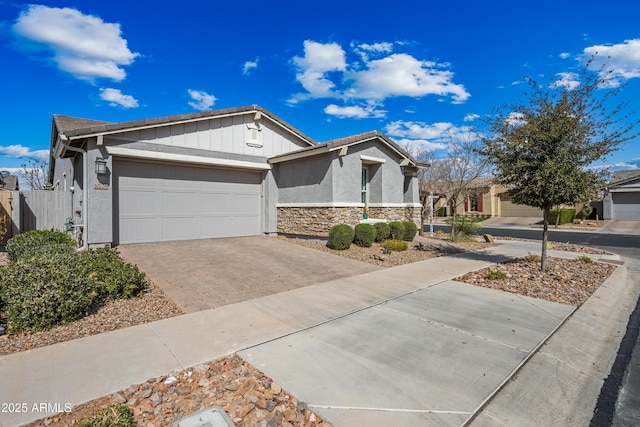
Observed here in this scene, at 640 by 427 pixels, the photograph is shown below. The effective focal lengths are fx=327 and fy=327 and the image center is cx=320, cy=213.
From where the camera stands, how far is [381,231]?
39.5 ft

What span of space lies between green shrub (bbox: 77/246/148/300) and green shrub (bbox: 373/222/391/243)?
26.1ft

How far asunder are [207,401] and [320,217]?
30.4 feet

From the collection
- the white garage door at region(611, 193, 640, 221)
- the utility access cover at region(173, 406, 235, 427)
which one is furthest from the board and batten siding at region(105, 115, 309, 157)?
the white garage door at region(611, 193, 640, 221)

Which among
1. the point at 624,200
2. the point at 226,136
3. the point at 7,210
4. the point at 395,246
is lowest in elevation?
the point at 395,246

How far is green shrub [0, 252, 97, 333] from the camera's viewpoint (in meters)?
4.34

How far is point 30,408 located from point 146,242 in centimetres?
852

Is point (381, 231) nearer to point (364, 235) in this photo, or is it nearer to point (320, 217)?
point (364, 235)

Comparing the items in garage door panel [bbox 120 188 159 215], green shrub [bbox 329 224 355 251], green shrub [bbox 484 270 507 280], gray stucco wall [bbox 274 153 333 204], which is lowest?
green shrub [bbox 484 270 507 280]

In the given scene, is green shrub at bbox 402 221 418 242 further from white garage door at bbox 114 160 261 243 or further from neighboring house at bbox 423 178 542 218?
neighboring house at bbox 423 178 542 218

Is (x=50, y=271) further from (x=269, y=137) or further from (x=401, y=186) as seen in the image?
(x=401, y=186)

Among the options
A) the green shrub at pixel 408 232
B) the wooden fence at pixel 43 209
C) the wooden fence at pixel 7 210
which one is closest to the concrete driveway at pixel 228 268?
the green shrub at pixel 408 232

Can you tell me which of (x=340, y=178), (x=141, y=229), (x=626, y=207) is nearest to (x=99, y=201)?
(x=141, y=229)

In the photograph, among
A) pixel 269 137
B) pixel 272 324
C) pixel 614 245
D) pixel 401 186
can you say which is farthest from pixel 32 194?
pixel 614 245

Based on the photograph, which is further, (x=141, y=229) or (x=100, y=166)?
(x=141, y=229)
